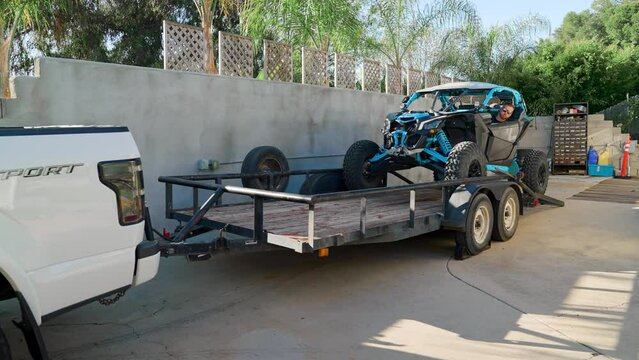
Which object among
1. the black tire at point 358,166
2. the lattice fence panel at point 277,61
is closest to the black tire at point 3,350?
the black tire at point 358,166

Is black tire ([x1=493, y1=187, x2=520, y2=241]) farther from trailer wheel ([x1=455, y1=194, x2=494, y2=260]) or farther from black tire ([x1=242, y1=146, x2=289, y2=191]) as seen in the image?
black tire ([x1=242, y1=146, x2=289, y2=191])

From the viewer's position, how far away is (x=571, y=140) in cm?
1689

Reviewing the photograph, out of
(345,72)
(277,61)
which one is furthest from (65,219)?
(345,72)

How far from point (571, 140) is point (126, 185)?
1666 cm

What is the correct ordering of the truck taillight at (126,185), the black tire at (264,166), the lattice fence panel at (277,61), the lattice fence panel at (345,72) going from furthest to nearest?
the lattice fence panel at (345,72) → the lattice fence panel at (277,61) → the black tire at (264,166) → the truck taillight at (126,185)

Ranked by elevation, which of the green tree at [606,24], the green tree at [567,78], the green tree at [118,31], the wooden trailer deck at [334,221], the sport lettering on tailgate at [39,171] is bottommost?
the wooden trailer deck at [334,221]

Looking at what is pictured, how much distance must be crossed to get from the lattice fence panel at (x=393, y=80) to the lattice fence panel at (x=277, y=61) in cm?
348

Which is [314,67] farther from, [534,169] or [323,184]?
[534,169]

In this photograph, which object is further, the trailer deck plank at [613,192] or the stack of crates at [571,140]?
the stack of crates at [571,140]

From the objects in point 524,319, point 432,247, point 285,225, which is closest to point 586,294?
point 524,319

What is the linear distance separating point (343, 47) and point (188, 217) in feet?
28.3

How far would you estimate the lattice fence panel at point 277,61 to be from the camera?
29.3ft

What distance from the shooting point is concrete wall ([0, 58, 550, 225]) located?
239 inches

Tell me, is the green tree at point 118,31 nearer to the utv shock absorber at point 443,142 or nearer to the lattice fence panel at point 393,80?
the lattice fence panel at point 393,80
